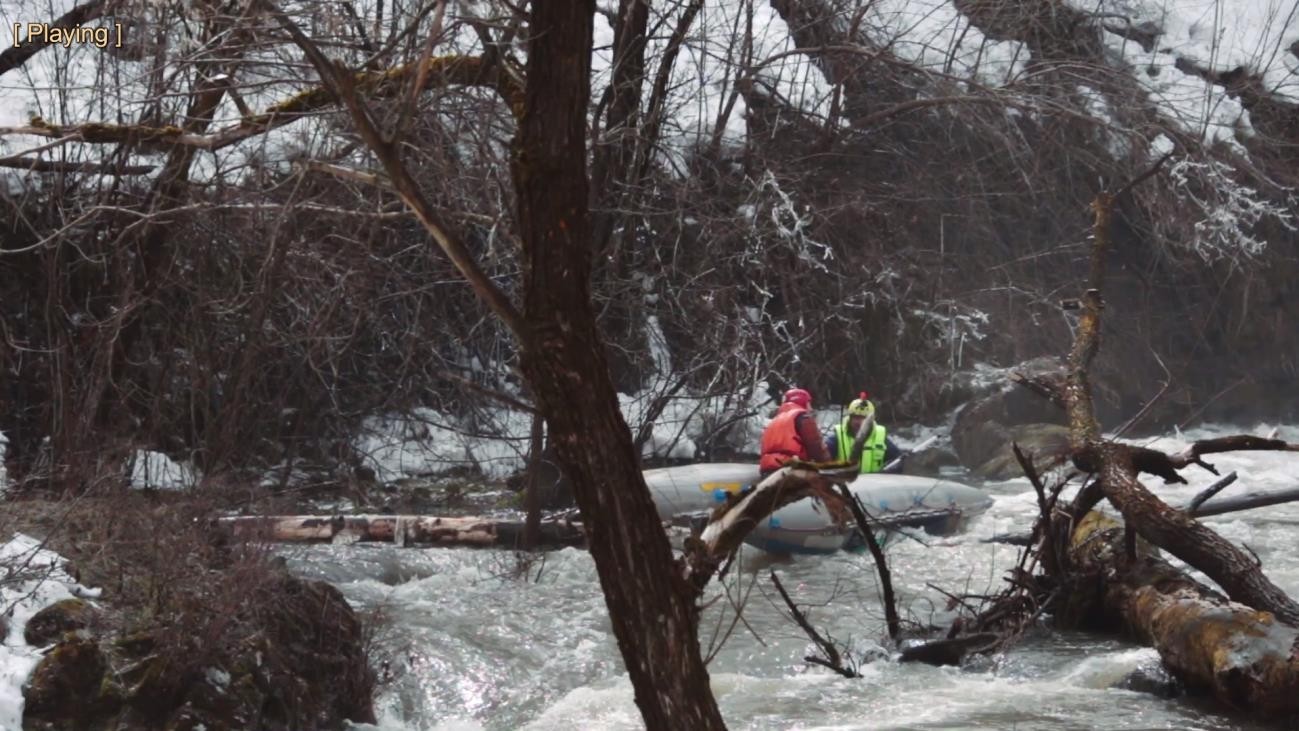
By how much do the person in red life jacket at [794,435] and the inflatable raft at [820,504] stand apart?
1.32 ft

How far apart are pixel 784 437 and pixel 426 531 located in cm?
329

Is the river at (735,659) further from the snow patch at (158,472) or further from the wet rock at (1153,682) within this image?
the snow patch at (158,472)

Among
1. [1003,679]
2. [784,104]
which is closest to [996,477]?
[784,104]

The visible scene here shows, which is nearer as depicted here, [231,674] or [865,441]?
[231,674]

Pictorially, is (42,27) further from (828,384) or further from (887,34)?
(828,384)

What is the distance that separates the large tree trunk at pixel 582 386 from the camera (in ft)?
11.1

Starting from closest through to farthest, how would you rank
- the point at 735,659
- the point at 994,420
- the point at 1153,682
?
the point at 1153,682
the point at 735,659
the point at 994,420

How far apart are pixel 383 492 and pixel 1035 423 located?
8.95 m

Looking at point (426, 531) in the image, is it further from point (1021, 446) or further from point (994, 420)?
point (994, 420)

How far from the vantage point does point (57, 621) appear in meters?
5.63

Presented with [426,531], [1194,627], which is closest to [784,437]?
[426,531]

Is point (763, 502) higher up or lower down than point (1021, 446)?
lower down

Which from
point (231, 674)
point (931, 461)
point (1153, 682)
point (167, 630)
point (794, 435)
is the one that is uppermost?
point (794, 435)

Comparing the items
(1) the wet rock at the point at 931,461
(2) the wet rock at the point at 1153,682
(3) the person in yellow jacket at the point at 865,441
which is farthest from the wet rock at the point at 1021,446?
(2) the wet rock at the point at 1153,682
